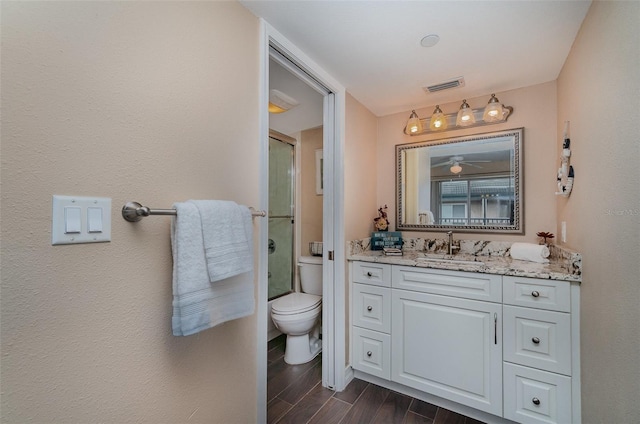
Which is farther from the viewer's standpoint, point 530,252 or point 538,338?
point 530,252

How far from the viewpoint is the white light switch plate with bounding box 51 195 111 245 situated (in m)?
0.69

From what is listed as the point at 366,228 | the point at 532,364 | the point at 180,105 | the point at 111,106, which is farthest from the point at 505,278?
the point at 111,106

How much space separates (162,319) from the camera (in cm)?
92

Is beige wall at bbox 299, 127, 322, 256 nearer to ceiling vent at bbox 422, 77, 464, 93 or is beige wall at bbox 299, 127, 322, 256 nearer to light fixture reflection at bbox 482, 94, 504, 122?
ceiling vent at bbox 422, 77, 464, 93

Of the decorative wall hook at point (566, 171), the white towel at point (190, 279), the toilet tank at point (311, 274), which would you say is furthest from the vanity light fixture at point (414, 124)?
the white towel at point (190, 279)

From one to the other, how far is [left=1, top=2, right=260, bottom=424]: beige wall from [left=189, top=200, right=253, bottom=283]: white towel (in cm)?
14

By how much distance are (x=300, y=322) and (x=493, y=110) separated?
A: 2.10m

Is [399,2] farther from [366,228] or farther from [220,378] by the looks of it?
[220,378]

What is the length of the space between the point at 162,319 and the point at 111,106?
0.69m

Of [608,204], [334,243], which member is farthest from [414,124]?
[608,204]

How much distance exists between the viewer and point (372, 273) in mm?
1935

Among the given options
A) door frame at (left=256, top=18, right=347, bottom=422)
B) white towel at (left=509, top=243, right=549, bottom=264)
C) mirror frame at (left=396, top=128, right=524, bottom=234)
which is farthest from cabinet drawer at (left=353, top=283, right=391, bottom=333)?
white towel at (left=509, top=243, right=549, bottom=264)

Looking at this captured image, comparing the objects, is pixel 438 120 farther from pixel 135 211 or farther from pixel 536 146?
pixel 135 211

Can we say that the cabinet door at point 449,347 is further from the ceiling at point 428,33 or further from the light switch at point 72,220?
the light switch at point 72,220
